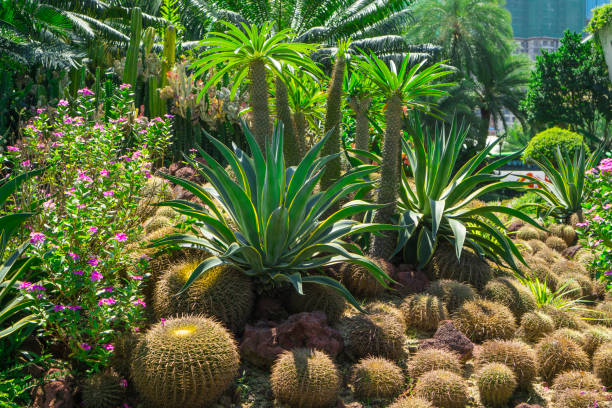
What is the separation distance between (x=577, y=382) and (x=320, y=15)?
2209 centimetres

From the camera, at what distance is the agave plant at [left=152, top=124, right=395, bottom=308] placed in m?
4.36

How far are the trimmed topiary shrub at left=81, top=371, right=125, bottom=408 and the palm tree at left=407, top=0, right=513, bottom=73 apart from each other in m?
29.6

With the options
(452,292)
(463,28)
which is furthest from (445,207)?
(463,28)

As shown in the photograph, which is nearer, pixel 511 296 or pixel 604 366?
pixel 604 366

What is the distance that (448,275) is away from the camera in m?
5.70

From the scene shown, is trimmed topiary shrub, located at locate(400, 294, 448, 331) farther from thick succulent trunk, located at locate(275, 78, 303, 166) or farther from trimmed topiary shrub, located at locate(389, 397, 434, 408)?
thick succulent trunk, located at locate(275, 78, 303, 166)

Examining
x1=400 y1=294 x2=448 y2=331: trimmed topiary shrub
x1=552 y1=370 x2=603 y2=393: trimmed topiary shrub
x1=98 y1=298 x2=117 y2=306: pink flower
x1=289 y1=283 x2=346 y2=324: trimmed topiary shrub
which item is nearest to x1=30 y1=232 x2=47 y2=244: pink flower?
x1=98 y1=298 x2=117 y2=306: pink flower

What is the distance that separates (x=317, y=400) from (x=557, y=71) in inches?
1230

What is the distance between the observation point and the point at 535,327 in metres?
4.76

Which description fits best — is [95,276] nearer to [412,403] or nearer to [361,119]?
[412,403]

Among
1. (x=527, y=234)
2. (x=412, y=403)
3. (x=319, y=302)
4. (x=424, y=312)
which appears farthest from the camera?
(x=527, y=234)

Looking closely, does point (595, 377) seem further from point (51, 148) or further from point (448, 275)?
point (51, 148)

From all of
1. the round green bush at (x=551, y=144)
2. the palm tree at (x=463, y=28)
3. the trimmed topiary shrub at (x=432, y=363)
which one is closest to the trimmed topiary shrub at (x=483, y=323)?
the trimmed topiary shrub at (x=432, y=363)

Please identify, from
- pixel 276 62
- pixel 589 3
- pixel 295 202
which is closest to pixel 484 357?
pixel 295 202
